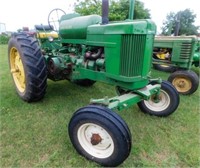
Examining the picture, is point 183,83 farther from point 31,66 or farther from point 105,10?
point 31,66

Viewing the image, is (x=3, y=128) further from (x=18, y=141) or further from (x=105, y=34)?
(x=105, y=34)

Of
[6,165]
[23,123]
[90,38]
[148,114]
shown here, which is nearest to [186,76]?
[148,114]

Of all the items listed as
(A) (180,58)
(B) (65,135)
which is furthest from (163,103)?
(A) (180,58)

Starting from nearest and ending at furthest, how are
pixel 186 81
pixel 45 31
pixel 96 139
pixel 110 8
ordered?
1. pixel 96 139
2. pixel 45 31
3. pixel 186 81
4. pixel 110 8

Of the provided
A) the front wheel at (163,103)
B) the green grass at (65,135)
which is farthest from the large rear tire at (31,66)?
the front wheel at (163,103)

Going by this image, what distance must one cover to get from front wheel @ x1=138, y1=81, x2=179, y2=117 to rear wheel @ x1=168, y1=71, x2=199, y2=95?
1430 millimetres

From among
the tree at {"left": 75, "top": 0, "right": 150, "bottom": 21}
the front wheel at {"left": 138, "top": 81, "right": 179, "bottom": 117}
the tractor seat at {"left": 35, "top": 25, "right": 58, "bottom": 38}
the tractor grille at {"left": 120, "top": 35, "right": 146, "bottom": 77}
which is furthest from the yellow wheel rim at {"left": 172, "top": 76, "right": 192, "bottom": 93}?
the tree at {"left": 75, "top": 0, "right": 150, "bottom": 21}

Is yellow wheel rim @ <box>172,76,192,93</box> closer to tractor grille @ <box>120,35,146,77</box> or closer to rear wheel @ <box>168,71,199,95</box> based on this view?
rear wheel @ <box>168,71,199,95</box>

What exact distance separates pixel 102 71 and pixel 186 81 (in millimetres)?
2368

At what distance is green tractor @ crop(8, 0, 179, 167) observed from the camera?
1873 millimetres

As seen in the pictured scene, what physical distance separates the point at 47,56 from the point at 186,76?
284 cm

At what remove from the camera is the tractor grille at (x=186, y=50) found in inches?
169

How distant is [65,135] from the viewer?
2357 mm

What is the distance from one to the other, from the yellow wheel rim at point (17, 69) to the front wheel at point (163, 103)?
2088mm
